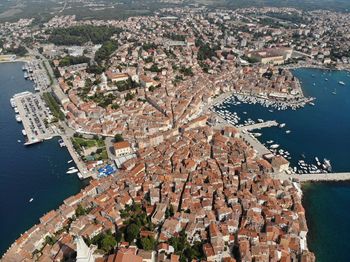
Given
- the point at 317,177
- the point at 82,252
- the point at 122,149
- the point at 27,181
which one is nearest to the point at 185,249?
the point at 82,252

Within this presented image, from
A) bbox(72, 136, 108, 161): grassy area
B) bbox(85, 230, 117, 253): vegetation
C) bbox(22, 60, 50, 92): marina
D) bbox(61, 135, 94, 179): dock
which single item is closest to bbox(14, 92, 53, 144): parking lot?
bbox(61, 135, 94, 179): dock

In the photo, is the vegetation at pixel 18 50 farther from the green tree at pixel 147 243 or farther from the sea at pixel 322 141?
the green tree at pixel 147 243

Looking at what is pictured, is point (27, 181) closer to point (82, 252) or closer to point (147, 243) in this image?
point (82, 252)

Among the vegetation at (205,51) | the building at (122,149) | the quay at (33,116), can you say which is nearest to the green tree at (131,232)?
the building at (122,149)

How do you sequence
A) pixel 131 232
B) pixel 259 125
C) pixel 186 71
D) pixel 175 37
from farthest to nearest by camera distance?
pixel 175 37 → pixel 186 71 → pixel 259 125 → pixel 131 232

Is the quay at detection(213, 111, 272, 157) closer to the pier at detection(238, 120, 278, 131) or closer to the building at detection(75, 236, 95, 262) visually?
the pier at detection(238, 120, 278, 131)

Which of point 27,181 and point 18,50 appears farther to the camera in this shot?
point 18,50
